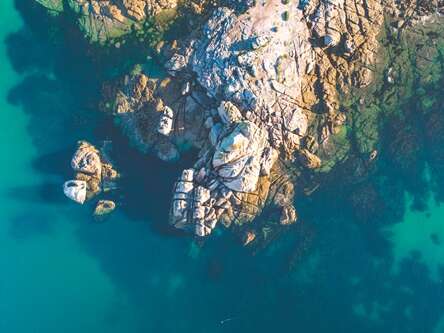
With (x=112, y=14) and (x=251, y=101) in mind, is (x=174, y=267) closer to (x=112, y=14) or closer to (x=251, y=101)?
(x=251, y=101)

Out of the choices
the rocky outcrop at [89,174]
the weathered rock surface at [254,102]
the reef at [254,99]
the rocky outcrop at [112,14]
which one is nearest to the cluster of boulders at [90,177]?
the rocky outcrop at [89,174]

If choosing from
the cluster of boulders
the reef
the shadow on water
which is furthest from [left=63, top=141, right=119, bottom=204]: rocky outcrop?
the shadow on water

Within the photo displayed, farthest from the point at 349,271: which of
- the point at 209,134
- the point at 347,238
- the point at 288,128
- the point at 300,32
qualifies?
the point at 300,32

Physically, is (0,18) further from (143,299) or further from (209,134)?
(143,299)

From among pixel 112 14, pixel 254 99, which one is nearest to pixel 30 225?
pixel 112 14

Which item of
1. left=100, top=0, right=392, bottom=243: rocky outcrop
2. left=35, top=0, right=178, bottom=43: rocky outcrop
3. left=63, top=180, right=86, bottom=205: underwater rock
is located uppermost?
left=35, top=0, right=178, bottom=43: rocky outcrop

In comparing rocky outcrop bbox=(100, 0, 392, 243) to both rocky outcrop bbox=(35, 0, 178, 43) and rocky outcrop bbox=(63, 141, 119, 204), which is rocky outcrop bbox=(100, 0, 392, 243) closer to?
rocky outcrop bbox=(63, 141, 119, 204)
